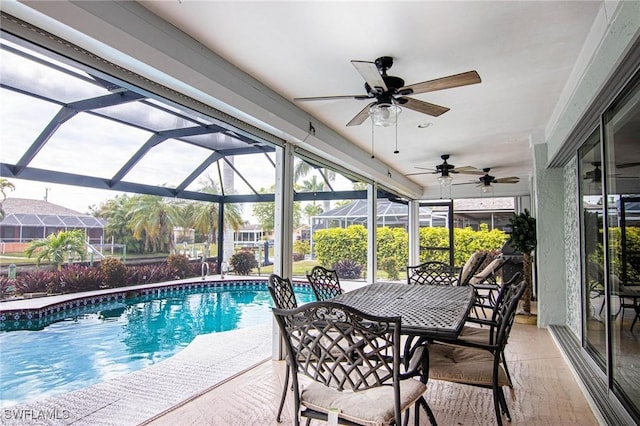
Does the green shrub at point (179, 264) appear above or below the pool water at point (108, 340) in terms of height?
above

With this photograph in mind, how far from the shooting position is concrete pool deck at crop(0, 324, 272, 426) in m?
2.61

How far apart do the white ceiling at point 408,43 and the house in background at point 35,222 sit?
3.20 metres

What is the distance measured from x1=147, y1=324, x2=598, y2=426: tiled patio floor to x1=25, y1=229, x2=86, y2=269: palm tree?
4.29 metres

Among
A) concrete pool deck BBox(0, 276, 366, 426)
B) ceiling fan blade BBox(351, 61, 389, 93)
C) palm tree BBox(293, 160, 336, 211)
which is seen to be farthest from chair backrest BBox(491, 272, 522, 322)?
palm tree BBox(293, 160, 336, 211)

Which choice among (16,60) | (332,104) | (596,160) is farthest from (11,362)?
(596,160)

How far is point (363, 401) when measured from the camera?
1669 millimetres

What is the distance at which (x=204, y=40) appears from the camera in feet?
8.16

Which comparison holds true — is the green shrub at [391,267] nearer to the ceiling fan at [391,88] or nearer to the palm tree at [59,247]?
the palm tree at [59,247]

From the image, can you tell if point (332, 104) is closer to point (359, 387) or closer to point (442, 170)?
point (359, 387)

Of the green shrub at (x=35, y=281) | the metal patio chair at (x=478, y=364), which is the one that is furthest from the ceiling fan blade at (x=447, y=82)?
the green shrub at (x=35, y=281)

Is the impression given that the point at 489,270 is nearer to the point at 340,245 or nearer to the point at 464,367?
the point at 464,367

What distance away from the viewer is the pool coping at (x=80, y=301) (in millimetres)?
5582

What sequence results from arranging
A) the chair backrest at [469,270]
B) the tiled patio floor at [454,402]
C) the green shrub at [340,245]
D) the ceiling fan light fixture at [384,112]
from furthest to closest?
1. the green shrub at [340,245]
2. the chair backrest at [469,270]
3. the ceiling fan light fixture at [384,112]
4. the tiled patio floor at [454,402]

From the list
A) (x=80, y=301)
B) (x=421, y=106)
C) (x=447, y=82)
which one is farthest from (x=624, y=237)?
(x=80, y=301)
